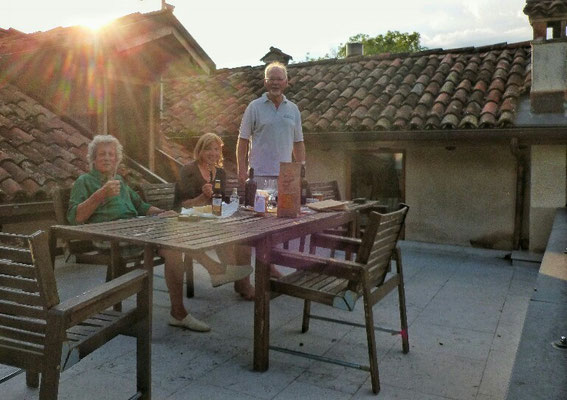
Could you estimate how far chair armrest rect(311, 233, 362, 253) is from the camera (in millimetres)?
3816

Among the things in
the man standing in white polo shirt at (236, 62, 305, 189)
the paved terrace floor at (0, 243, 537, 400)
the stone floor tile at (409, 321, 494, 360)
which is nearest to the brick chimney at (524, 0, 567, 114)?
the paved terrace floor at (0, 243, 537, 400)

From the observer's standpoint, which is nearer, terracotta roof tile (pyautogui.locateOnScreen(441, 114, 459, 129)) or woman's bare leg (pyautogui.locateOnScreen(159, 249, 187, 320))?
woman's bare leg (pyautogui.locateOnScreen(159, 249, 187, 320))

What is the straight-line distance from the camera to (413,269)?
6.40 meters

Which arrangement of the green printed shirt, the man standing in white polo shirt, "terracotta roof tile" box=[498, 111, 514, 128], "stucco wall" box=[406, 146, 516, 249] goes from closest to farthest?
the green printed shirt < the man standing in white polo shirt < "terracotta roof tile" box=[498, 111, 514, 128] < "stucco wall" box=[406, 146, 516, 249]

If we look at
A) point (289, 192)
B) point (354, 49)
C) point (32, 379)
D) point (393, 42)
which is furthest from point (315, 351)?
point (393, 42)

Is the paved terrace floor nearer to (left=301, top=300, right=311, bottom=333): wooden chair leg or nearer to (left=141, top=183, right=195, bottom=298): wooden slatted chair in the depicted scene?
(left=301, top=300, right=311, bottom=333): wooden chair leg

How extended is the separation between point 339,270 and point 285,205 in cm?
79

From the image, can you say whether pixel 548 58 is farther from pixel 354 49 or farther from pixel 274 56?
pixel 274 56

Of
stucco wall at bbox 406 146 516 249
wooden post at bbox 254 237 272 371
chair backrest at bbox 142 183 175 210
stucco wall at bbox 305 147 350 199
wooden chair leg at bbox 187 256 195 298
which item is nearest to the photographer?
wooden post at bbox 254 237 272 371

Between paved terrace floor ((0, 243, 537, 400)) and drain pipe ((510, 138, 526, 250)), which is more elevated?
drain pipe ((510, 138, 526, 250))

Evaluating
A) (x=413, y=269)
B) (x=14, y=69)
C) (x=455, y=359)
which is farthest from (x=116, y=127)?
(x=455, y=359)

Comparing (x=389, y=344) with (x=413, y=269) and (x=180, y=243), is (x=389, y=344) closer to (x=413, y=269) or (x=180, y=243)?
(x=180, y=243)

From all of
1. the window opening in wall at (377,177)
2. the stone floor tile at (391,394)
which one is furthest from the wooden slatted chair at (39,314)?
the window opening in wall at (377,177)

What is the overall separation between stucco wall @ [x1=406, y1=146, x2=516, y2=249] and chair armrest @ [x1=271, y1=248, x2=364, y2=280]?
5669 mm
